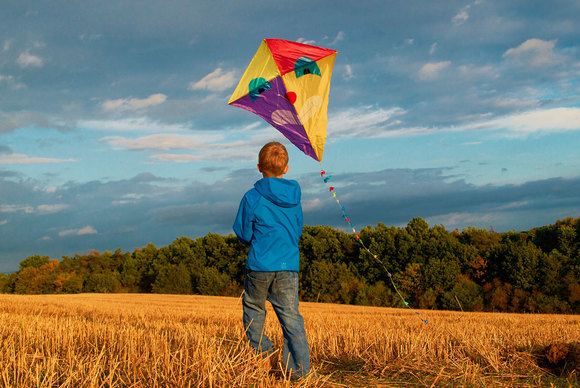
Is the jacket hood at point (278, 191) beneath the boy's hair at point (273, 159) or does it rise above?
beneath

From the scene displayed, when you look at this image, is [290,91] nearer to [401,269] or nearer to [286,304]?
[286,304]

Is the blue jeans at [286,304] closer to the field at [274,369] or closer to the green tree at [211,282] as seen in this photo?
the field at [274,369]

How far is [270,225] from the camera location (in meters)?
4.66

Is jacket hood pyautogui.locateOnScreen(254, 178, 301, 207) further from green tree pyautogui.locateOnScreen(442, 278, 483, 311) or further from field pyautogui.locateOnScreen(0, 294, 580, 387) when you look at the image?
green tree pyautogui.locateOnScreen(442, 278, 483, 311)

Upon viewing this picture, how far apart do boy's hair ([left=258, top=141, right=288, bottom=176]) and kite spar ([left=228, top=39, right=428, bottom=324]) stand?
5.74 feet

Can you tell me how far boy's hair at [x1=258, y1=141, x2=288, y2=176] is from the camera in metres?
4.88

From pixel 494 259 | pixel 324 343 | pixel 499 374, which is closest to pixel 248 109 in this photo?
pixel 324 343

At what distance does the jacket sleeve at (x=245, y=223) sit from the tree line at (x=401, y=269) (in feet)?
81.5

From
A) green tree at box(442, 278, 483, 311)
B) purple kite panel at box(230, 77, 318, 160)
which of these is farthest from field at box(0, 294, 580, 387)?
green tree at box(442, 278, 483, 311)

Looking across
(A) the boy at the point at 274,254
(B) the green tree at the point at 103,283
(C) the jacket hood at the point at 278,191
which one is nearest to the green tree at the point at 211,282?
(B) the green tree at the point at 103,283

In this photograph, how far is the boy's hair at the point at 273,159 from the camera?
488cm

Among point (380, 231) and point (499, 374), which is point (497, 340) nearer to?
point (499, 374)

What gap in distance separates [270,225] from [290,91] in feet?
9.01

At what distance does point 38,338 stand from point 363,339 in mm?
4817
